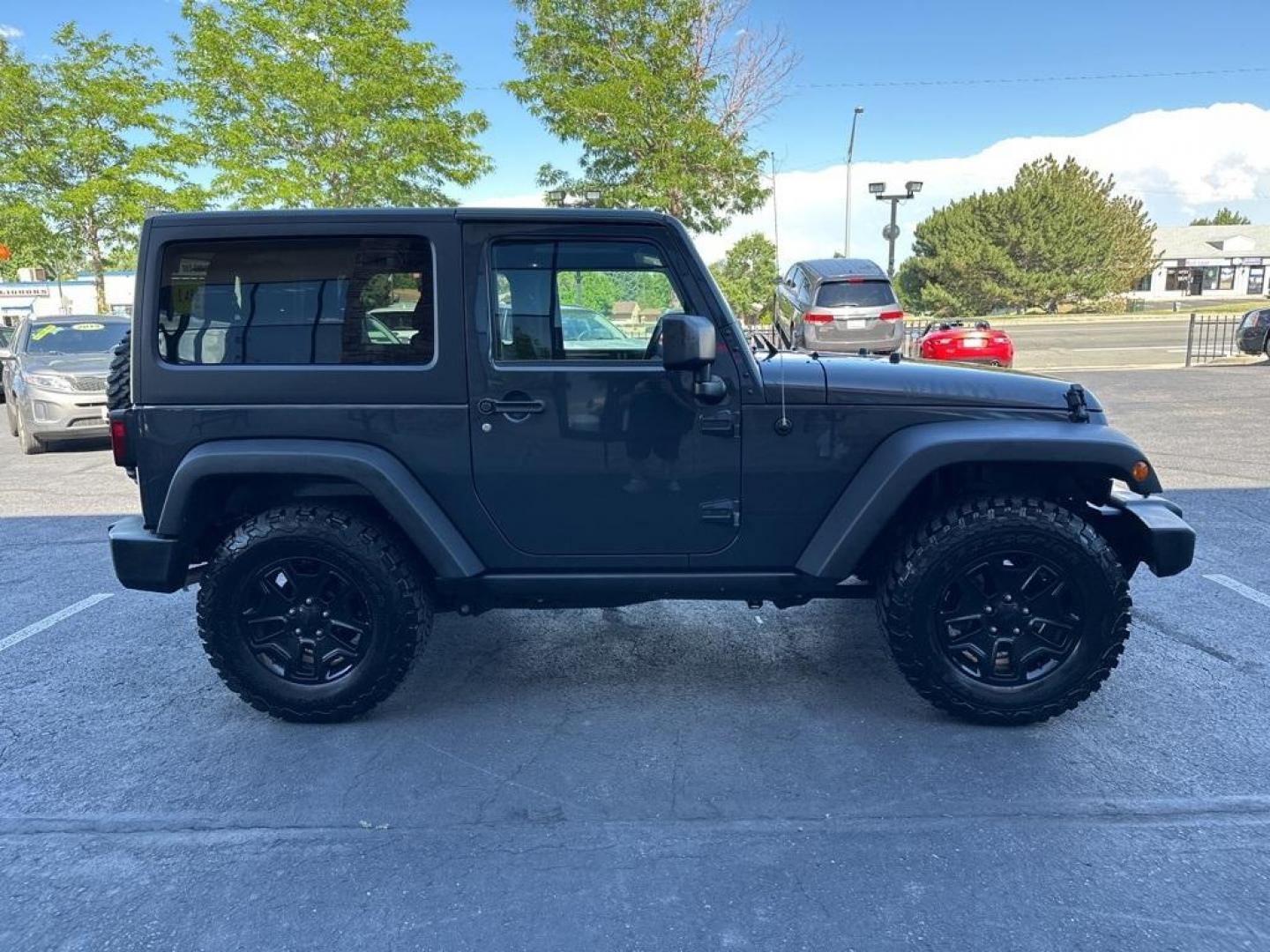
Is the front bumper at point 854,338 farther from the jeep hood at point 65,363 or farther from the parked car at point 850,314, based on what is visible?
the jeep hood at point 65,363

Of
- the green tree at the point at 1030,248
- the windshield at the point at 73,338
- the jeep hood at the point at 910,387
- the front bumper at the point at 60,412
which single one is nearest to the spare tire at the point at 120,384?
the jeep hood at the point at 910,387

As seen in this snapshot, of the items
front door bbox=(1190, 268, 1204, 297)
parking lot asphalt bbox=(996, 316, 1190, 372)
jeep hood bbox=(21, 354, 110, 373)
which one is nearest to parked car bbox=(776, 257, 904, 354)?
parking lot asphalt bbox=(996, 316, 1190, 372)

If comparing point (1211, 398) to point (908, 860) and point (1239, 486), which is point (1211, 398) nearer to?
point (1239, 486)

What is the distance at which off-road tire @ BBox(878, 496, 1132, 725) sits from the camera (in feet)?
10.0

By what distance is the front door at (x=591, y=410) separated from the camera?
10.1 feet

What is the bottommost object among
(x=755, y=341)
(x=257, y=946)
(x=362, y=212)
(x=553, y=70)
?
(x=257, y=946)

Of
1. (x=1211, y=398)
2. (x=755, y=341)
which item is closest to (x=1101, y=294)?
(x=1211, y=398)

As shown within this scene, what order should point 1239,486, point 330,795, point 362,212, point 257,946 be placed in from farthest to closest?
point 1239,486 < point 362,212 < point 330,795 < point 257,946

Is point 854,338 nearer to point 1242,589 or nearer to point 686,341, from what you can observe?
point 1242,589

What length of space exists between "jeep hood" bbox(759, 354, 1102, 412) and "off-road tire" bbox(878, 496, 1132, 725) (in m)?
0.39

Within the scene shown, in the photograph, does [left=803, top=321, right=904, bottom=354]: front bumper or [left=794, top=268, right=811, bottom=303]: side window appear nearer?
[left=803, top=321, right=904, bottom=354]: front bumper

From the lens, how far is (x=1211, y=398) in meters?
11.5

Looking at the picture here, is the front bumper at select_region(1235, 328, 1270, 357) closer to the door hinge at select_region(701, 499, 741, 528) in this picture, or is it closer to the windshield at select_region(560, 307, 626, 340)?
the door hinge at select_region(701, 499, 741, 528)

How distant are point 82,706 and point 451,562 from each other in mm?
1798
